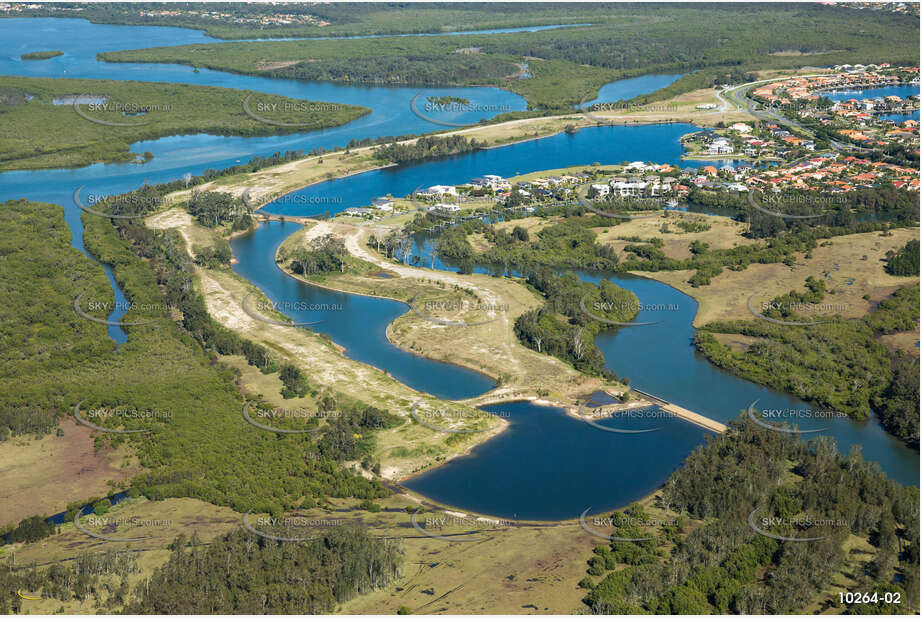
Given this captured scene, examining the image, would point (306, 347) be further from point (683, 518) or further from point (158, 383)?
point (683, 518)

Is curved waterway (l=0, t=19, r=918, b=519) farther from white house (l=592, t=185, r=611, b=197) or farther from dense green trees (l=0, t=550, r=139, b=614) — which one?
dense green trees (l=0, t=550, r=139, b=614)

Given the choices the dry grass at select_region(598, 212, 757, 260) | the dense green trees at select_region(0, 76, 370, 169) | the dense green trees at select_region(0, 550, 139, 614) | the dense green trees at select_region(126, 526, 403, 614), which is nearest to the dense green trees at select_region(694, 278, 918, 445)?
the dry grass at select_region(598, 212, 757, 260)

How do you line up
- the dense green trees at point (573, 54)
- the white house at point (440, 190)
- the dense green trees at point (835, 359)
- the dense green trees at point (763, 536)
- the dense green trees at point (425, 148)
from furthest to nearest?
the dense green trees at point (573, 54) → the dense green trees at point (425, 148) → the white house at point (440, 190) → the dense green trees at point (835, 359) → the dense green trees at point (763, 536)

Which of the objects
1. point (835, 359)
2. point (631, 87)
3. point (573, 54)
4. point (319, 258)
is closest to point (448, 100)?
point (631, 87)

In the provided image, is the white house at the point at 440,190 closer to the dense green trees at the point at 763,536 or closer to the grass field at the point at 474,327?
the grass field at the point at 474,327

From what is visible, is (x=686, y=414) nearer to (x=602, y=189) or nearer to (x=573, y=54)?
(x=602, y=189)

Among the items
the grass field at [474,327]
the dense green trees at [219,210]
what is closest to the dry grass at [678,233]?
the grass field at [474,327]
